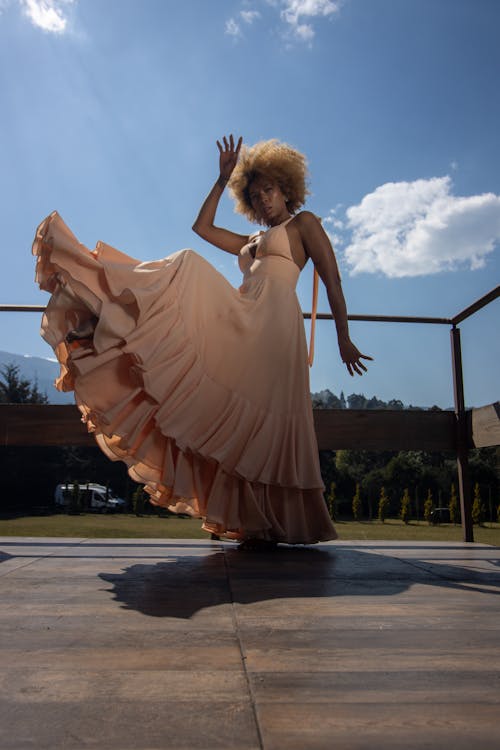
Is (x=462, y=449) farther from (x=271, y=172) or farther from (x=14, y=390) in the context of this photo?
(x=14, y=390)

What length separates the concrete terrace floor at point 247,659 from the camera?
1.89 feet

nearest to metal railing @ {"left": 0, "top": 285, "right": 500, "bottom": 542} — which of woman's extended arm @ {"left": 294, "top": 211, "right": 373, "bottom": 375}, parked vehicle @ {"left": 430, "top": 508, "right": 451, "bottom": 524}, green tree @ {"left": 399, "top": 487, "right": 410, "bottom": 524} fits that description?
woman's extended arm @ {"left": 294, "top": 211, "right": 373, "bottom": 375}

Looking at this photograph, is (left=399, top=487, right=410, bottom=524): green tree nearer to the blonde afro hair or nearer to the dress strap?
the dress strap

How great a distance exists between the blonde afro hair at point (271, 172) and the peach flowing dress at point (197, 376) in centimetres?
32

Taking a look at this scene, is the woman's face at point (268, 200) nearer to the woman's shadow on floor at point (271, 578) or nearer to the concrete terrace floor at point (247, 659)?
the woman's shadow on floor at point (271, 578)

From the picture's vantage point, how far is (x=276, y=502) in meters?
2.11

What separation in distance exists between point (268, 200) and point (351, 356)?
32.1 inches

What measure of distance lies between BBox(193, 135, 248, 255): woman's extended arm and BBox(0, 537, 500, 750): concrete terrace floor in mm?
1493

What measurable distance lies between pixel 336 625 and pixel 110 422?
3.14ft

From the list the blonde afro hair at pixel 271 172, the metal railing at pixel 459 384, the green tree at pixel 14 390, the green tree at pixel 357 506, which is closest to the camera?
the blonde afro hair at pixel 271 172

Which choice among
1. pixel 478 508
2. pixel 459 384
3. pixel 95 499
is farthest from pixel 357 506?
pixel 459 384

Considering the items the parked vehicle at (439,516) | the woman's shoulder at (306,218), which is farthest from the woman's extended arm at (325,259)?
the parked vehicle at (439,516)

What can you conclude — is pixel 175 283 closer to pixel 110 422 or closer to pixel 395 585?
pixel 110 422

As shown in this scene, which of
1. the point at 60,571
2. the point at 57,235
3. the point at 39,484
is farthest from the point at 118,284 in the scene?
the point at 39,484
